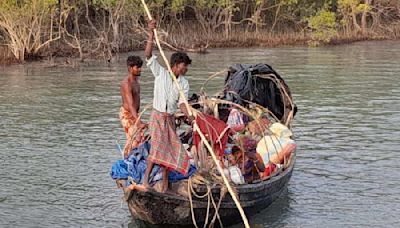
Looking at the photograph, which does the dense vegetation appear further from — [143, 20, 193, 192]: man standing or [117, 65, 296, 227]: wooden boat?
[143, 20, 193, 192]: man standing

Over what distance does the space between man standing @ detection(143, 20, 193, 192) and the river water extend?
1.26 meters

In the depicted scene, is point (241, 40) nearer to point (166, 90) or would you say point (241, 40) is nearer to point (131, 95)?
point (131, 95)

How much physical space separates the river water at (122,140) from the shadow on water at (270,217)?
0.02m

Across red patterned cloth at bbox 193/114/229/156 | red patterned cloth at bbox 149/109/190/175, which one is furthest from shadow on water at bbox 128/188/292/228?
red patterned cloth at bbox 193/114/229/156

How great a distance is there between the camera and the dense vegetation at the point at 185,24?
26.7 metres

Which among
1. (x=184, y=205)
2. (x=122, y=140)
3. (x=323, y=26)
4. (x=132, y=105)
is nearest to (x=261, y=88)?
(x=132, y=105)

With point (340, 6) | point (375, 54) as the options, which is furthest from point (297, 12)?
point (375, 54)

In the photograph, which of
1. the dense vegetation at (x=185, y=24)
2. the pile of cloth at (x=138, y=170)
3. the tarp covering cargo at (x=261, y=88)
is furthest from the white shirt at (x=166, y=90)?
the dense vegetation at (x=185, y=24)

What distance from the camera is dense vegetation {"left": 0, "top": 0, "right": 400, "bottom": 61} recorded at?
26734 mm

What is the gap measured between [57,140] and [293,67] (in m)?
13.0

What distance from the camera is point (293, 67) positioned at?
77.5ft

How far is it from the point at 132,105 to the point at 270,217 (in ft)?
6.63

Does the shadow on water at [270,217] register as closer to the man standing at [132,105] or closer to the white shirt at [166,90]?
the man standing at [132,105]

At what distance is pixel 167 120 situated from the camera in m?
6.85
